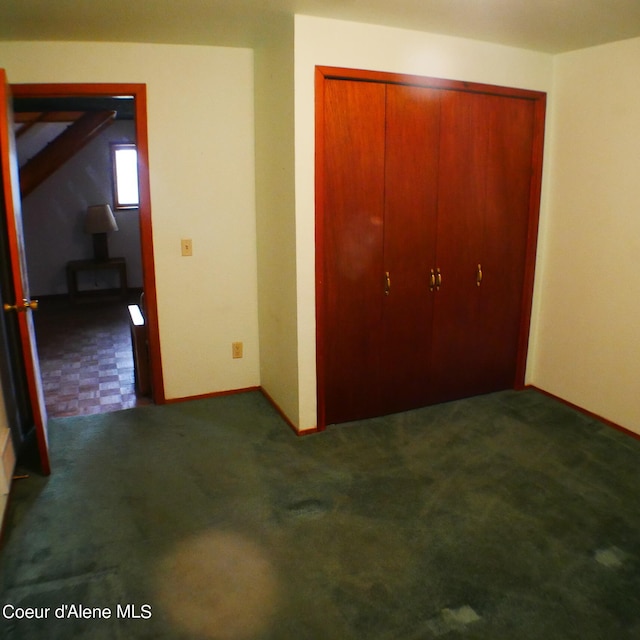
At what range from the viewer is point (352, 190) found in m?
2.89

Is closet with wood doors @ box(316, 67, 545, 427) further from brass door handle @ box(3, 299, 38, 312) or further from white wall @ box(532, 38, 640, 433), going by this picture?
brass door handle @ box(3, 299, 38, 312)

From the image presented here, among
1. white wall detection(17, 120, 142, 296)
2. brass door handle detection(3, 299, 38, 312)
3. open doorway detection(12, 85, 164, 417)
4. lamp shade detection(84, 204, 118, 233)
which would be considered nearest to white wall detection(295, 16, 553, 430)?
open doorway detection(12, 85, 164, 417)

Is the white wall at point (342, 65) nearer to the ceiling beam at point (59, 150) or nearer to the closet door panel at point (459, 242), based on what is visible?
the closet door panel at point (459, 242)

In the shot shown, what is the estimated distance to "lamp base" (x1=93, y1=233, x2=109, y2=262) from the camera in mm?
6762

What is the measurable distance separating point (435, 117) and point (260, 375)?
1.99 meters

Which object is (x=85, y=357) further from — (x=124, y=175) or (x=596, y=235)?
(x=596, y=235)

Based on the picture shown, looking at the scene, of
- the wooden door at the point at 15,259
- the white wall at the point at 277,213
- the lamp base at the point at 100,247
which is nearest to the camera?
the wooden door at the point at 15,259

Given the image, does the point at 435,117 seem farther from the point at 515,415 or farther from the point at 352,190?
the point at 515,415

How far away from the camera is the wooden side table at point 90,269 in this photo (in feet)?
21.6

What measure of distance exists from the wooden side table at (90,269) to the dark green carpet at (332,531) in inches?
149

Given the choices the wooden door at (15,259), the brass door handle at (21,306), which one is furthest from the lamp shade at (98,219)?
A: the brass door handle at (21,306)

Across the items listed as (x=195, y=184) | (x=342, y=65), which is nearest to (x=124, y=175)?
(x=195, y=184)

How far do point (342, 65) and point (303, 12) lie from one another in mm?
311

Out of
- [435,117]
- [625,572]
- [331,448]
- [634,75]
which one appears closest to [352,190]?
[435,117]
